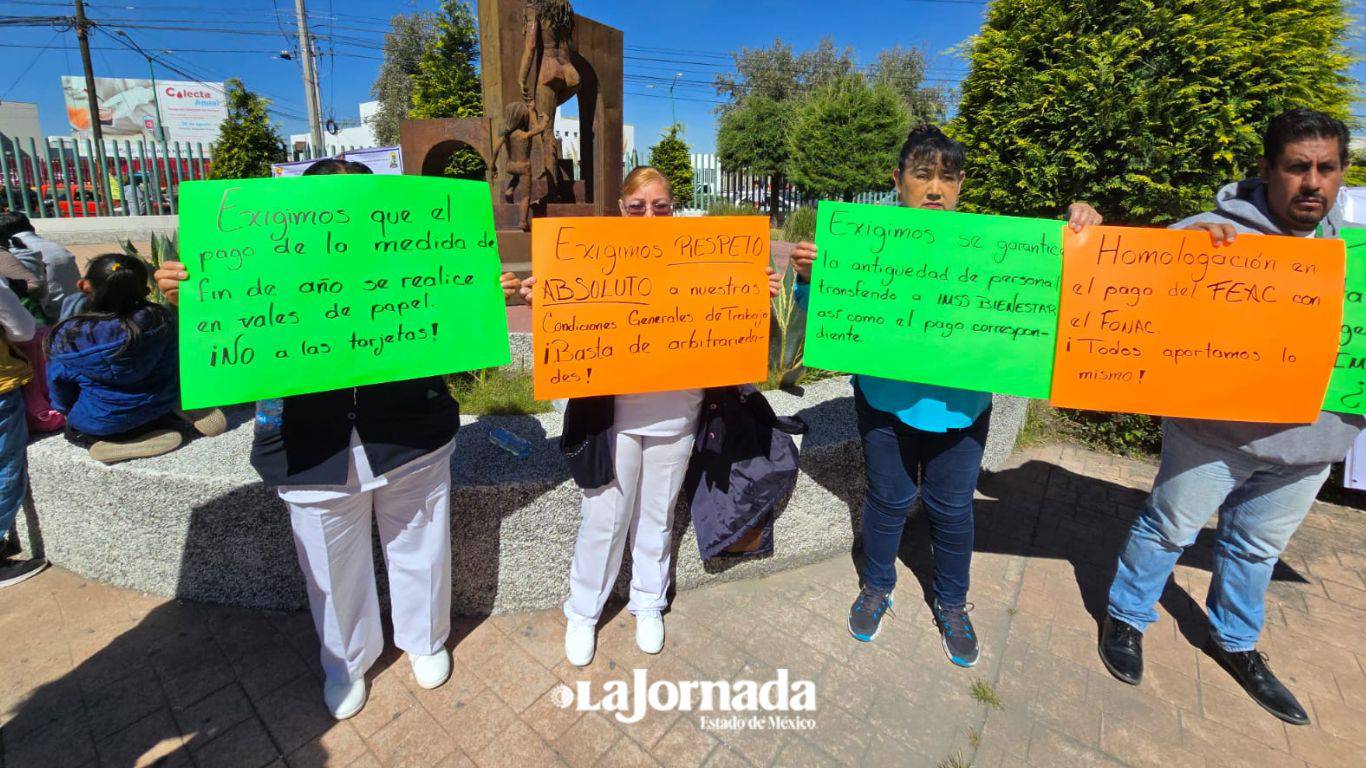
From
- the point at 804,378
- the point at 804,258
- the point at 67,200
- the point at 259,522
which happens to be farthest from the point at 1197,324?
the point at 67,200

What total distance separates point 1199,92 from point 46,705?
6482 mm

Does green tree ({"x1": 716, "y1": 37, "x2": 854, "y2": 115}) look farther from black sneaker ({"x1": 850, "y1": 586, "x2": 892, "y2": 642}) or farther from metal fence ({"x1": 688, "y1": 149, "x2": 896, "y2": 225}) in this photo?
black sneaker ({"x1": 850, "y1": 586, "x2": 892, "y2": 642})

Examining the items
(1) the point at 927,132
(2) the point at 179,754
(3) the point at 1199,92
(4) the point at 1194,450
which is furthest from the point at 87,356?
(3) the point at 1199,92

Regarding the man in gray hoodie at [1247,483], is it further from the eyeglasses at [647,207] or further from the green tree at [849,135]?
the green tree at [849,135]

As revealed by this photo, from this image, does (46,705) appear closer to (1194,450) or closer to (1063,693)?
(1063,693)

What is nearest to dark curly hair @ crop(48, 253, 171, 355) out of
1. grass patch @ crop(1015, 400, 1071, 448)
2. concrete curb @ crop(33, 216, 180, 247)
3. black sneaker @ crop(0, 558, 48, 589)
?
black sneaker @ crop(0, 558, 48, 589)

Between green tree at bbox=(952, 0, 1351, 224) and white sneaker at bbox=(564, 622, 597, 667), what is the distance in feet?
13.6

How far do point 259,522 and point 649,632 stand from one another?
5.42ft

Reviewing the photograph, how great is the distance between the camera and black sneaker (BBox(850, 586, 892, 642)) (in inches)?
104

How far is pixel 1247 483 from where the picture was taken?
7.50 ft

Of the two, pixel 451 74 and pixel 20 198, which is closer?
pixel 20 198

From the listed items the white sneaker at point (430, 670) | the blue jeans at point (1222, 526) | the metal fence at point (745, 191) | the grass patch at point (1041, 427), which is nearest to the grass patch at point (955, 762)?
the blue jeans at point (1222, 526)

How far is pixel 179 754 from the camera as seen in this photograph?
6.79 feet

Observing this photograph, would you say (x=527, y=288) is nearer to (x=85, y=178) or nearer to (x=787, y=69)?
(x=85, y=178)
